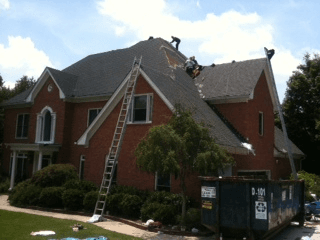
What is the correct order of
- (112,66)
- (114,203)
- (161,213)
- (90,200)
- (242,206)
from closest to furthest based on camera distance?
(242,206)
(161,213)
(114,203)
(90,200)
(112,66)

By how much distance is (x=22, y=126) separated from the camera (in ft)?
84.4

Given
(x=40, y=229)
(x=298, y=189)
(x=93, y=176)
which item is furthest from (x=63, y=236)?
(x=298, y=189)

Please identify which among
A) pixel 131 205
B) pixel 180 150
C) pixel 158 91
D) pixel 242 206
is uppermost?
pixel 158 91

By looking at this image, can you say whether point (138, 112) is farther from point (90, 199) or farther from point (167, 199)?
point (167, 199)

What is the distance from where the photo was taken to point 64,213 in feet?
47.1

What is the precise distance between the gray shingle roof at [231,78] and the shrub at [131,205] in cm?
807

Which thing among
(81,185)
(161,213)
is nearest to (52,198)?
(81,185)

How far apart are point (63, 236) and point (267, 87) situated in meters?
15.5

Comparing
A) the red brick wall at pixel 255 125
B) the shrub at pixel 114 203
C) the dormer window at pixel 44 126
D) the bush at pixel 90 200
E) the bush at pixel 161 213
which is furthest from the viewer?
the dormer window at pixel 44 126

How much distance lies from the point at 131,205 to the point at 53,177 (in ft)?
17.2

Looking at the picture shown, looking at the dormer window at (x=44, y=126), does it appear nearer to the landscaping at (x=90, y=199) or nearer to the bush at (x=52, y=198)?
the landscaping at (x=90, y=199)

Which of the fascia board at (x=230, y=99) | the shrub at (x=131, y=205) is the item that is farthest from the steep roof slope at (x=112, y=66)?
the shrub at (x=131, y=205)

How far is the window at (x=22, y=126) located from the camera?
2552cm

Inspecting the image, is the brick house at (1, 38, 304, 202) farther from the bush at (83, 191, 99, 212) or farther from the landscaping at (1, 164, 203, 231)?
the bush at (83, 191, 99, 212)
